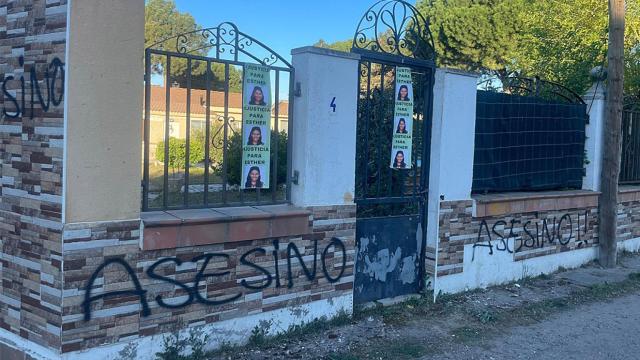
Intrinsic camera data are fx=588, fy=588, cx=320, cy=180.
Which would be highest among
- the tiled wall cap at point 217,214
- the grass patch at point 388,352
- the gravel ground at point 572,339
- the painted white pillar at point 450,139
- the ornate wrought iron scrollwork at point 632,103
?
the ornate wrought iron scrollwork at point 632,103

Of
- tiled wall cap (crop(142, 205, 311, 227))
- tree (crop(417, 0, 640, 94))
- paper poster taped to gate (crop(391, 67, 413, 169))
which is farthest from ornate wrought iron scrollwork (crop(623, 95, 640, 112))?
tiled wall cap (crop(142, 205, 311, 227))

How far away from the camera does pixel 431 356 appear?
531 centimetres

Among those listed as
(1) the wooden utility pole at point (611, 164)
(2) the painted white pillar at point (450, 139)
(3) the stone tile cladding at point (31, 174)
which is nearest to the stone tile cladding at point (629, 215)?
(1) the wooden utility pole at point (611, 164)

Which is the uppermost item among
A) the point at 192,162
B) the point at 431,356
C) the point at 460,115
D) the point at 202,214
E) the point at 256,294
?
the point at 460,115

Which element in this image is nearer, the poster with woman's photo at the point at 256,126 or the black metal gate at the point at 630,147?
the poster with woman's photo at the point at 256,126

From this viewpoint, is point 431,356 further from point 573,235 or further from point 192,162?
point 573,235

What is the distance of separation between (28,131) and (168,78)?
1113 mm

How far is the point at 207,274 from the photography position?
486 cm

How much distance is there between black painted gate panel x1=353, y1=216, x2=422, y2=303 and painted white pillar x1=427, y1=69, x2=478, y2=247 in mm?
311

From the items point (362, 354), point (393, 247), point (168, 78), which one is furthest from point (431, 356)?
point (168, 78)

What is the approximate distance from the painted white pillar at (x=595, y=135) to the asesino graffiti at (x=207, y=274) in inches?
213

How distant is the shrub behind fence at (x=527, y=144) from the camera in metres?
7.61

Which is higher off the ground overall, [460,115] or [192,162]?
[460,115]

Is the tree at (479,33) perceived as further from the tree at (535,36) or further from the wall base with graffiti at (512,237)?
the wall base with graffiti at (512,237)
